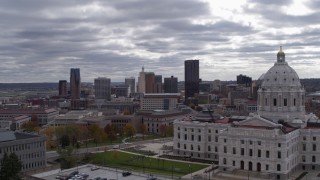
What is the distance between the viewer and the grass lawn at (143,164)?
297 ft

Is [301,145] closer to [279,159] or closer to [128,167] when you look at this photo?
[279,159]

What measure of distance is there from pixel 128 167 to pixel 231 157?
2226 cm

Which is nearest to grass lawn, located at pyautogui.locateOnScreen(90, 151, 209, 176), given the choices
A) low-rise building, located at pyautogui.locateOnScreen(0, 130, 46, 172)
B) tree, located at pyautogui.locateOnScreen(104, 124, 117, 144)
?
low-rise building, located at pyautogui.locateOnScreen(0, 130, 46, 172)

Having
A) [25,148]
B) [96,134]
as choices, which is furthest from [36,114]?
[25,148]

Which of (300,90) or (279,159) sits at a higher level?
(300,90)

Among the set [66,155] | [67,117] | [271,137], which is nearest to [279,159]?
Answer: [271,137]

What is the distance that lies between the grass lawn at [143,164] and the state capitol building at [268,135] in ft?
28.0

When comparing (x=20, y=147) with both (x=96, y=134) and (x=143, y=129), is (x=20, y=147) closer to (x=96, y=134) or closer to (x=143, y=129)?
(x=96, y=134)

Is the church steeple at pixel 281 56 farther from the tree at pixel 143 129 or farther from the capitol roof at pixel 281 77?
the tree at pixel 143 129

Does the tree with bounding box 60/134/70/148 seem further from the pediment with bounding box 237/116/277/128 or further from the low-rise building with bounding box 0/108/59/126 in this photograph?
the low-rise building with bounding box 0/108/59/126

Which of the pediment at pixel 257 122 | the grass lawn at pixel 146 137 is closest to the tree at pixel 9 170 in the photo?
the pediment at pixel 257 122

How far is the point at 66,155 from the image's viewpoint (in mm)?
91250

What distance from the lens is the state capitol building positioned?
3516 inches

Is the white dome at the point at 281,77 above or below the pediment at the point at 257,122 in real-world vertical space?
above
